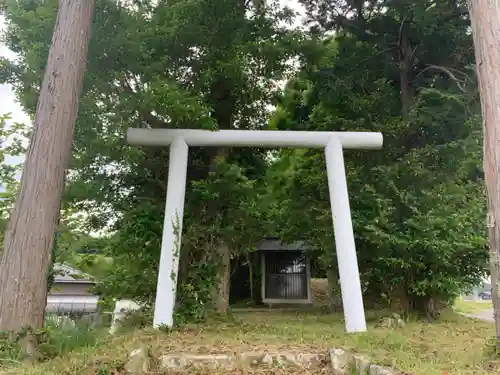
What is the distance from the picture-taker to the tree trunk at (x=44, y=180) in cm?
481

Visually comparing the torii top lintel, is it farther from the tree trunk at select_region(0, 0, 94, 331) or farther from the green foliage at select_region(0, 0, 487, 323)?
the tree trunk at select_region(0, 0, 94, 331)

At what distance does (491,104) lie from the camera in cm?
468

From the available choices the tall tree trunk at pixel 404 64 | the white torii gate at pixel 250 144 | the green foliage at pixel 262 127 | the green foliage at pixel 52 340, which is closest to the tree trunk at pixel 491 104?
the white torii gate at pixel 250 144

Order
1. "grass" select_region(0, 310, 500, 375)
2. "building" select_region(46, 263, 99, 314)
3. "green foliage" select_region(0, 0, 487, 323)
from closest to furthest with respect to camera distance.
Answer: "grass" select_region(0, 310, 500, 375), "green foliage" select_region(0, 0, 487, 323), "building" select_region(46, 263, 99, 314)

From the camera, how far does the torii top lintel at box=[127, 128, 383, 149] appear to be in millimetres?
7223

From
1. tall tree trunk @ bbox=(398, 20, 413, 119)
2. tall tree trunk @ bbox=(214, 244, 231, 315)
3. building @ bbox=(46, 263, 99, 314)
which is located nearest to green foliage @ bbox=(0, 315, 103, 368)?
tall tree trunk @ bbox=(214, 244, 231, 315)

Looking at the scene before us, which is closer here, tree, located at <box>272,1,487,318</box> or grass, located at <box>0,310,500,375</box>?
grass, located at <box>0,310,500,375</box>

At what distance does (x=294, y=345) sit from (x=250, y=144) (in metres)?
3.56

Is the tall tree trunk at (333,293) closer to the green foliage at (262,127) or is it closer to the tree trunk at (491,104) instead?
the green foliage at (262,127)

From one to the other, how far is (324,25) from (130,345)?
31.5ft

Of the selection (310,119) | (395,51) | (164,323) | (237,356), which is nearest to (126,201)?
(164,323)

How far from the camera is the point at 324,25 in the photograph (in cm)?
1130

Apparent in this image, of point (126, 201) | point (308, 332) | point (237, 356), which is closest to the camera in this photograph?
point (237, 356)

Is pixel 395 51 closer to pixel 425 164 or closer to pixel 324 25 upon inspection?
pixel 324 25
